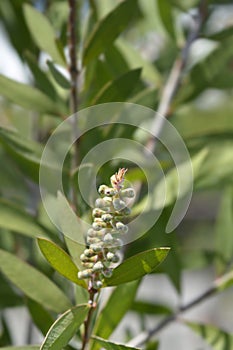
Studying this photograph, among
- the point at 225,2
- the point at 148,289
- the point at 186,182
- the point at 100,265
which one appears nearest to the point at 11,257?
the point at 100,265

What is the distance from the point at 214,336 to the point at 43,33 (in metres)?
0.39

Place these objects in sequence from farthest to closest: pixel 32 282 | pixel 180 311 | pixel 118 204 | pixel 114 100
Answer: pixel 180 311 < pixel 114 100 < pixel 32 282 < pixel 118 204

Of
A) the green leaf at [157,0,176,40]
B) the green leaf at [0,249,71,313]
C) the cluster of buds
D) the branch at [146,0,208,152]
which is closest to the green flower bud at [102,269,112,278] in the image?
the cluster of buds

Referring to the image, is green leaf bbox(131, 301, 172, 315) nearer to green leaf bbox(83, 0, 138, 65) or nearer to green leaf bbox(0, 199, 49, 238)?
green leaf bbox(0, 199, 49, 238)

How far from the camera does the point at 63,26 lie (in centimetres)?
83

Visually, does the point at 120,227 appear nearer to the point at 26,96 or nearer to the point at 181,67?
the point at 26,96

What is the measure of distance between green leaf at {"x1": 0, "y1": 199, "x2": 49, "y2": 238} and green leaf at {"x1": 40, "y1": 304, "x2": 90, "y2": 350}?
17 cm

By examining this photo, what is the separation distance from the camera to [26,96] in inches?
28.8

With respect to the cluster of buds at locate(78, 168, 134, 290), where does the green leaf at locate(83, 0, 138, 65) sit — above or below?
above

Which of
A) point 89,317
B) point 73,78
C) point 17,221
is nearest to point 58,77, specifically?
point 73,78

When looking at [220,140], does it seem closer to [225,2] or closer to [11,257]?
[225,2]

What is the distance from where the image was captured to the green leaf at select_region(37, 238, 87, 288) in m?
0.51

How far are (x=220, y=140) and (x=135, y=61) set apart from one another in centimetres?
16

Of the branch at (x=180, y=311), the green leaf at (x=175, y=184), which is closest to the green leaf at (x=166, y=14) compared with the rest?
the green leaf at (x=175, y=184)
